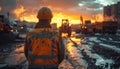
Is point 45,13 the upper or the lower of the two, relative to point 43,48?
upper

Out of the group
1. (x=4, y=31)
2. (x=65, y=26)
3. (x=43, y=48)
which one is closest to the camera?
(x=43, y=48)

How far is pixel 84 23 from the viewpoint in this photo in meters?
65.2

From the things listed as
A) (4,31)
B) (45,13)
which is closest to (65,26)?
(4,31)

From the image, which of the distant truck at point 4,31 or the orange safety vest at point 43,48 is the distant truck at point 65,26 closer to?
the distant truck at point 4,31

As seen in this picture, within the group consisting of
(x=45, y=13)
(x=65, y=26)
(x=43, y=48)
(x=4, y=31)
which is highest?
(x=45, y=13)

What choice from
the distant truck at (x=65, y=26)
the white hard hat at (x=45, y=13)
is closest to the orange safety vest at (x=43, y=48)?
the white hard hat at (x=45, y=13)

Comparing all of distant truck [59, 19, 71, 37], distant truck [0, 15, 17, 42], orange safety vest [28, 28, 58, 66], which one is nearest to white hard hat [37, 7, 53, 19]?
orange safety vest [28, 28, 58, 66]

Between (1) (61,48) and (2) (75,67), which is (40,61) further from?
(2) (75,67)

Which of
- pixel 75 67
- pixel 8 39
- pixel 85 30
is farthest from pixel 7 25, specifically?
pixel 85 30

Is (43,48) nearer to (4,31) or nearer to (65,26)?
(4,31)

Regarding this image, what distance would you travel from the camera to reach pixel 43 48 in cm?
473

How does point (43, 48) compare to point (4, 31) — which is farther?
point (4, 31)

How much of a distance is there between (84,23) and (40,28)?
60.6 meters

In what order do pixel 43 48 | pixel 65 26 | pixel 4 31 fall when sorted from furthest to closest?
pixel 65 26 < pixel 4 31 < pixel 43 48
